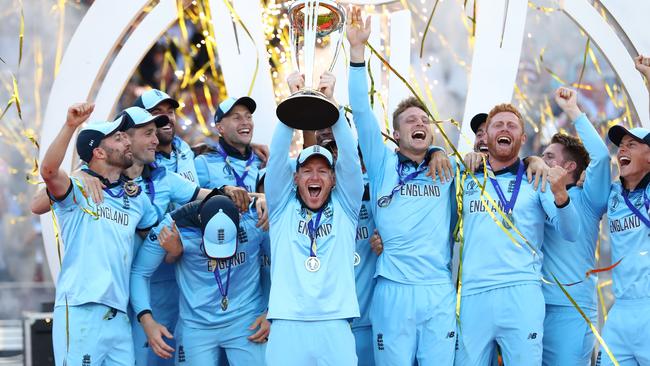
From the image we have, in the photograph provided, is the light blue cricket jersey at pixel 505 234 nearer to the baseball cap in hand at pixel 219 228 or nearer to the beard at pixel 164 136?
the baseball cap in hand at pixel 219 228

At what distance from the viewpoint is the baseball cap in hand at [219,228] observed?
4.73 m

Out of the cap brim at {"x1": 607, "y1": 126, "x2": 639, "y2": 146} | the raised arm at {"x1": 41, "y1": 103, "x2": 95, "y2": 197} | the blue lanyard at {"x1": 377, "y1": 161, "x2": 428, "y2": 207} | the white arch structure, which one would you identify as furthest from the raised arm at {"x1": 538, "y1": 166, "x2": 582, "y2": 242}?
the raised arm at {"x1": 41, "y1": 103, "x2": 95, "y2": 197}

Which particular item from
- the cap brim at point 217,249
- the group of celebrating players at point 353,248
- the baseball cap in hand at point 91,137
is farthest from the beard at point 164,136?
the cap brim at point 217,249

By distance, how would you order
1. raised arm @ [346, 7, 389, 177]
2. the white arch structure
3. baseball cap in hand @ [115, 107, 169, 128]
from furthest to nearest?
the white arch structure
baseball cap in hand @ [115, 107, 169, 128]
raised arm @ [346, 7, 389, 177]

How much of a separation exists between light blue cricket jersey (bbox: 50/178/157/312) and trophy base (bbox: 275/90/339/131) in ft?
3.49

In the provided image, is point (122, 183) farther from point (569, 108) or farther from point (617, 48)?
point (617, 48)

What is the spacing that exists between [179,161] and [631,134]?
2533 mm

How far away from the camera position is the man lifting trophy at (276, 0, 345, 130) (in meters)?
4.30

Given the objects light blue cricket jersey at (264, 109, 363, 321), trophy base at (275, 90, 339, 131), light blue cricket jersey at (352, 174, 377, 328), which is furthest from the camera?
light blue cricket jersey at (352, 174, 377, 328)

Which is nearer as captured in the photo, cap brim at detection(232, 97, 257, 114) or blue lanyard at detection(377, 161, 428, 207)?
blue lanyard at detection(377, 161, 428, 207)

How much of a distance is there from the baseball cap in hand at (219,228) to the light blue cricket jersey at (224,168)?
2.81 feet

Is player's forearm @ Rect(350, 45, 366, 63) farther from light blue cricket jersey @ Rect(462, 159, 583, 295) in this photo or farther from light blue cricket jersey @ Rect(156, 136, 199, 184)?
light blue cricket jersey @ Rect(156, 136, 199, 184)

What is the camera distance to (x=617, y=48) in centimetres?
645

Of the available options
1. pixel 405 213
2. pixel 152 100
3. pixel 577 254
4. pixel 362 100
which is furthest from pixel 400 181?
pixel 152 100
